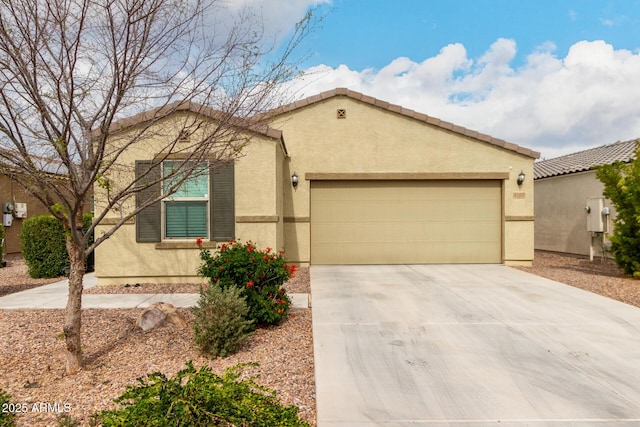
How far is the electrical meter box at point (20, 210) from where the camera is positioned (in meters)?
14.6

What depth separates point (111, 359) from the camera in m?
4.38

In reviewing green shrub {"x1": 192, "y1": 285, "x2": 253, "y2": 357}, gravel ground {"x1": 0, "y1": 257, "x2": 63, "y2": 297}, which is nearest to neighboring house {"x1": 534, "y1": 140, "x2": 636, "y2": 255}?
green shrub {"x1": 192, "y1": 285, "x2": 253, "y2": 357}

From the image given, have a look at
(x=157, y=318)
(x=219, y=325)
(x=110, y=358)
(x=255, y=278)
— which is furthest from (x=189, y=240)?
(x=219, y=325)

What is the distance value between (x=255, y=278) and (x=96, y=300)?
3.45m

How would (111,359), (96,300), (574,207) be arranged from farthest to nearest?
(574,207), (96,300), (111,359)

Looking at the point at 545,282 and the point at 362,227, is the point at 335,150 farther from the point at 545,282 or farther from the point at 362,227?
the point at 545,282

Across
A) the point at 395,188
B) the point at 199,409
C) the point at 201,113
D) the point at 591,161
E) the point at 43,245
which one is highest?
the point at 591,161

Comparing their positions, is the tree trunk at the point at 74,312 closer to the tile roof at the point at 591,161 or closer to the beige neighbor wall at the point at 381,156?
the beige neighbor wall at the point at 381,156

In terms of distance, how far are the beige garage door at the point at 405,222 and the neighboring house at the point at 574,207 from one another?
385 cm

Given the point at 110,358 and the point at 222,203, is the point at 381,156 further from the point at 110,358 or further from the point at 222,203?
the point at 110,358

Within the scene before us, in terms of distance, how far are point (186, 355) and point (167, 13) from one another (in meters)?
3.51

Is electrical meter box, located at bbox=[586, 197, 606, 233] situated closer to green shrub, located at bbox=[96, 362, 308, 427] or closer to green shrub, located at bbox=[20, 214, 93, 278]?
green shrub, located at bbox=[96, 362, 308, 427]

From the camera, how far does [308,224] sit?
450 inches

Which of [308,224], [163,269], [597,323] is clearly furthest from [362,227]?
→ [597,323]
